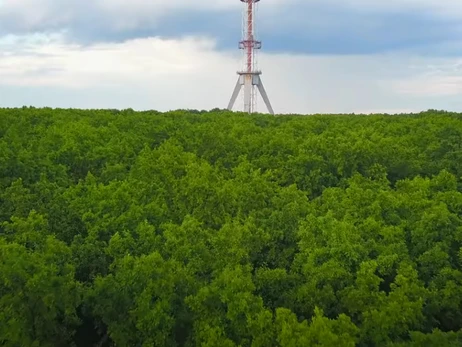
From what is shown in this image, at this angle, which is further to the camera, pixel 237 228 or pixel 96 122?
pixel 96 122

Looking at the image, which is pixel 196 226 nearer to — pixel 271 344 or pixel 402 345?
pixel 271 344

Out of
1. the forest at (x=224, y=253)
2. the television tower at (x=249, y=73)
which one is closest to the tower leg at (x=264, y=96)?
the television tower at (x=249, y=73)

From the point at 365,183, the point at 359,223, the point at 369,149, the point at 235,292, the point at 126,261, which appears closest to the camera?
the point at 235,292

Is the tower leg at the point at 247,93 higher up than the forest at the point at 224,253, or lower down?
higher up

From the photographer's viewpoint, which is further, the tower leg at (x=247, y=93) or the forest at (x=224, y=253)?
the tower leg at (x=247, y=93)

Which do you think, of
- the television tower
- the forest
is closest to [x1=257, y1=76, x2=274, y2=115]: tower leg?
the television tower

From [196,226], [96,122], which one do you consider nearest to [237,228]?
[196,226]

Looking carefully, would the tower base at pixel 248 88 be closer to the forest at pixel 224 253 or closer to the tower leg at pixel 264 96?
the tower leg at pixel 264 96
